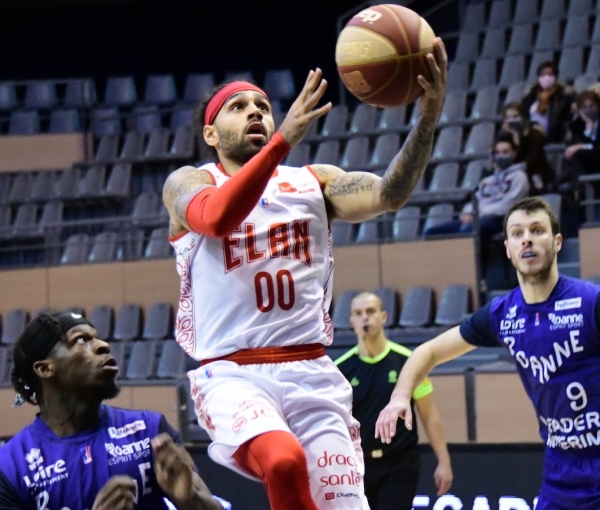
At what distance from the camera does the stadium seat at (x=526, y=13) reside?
12.3 m

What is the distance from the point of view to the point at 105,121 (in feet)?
45.9

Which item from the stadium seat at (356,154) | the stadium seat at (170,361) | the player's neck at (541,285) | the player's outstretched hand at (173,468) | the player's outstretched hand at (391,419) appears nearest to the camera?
the player's outstretched hand at (173,468)

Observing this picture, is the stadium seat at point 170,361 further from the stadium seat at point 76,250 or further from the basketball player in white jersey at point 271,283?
the basketball player in white jersey at point 271,283

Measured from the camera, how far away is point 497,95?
1118 centimetres

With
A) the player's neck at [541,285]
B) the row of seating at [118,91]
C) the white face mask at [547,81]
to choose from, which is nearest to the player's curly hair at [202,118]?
the player's neck at [541,285]

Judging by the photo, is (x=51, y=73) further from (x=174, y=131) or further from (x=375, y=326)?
(x=375, y=326)

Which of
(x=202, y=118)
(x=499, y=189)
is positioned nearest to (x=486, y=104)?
(x=499, y=189)

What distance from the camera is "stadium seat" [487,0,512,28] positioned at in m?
12.6

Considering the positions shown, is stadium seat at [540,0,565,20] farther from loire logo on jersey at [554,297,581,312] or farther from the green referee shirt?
loire logo on jersey at [554,297,581,312]

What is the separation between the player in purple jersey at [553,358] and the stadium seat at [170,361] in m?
5.37

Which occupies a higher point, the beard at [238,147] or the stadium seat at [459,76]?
the stadium seat at [459,76]

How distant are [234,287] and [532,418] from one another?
4241 mm

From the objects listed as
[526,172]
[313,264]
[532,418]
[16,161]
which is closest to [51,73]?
[16,161]

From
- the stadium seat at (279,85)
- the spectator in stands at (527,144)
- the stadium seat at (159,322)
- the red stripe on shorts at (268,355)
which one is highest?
the stadium seat at (279,85)
